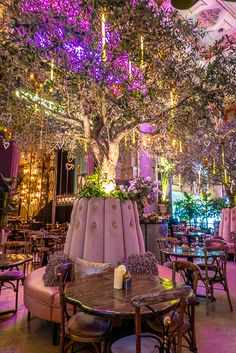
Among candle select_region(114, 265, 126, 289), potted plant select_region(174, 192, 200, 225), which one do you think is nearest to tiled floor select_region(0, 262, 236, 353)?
candle select_region(114, 265, 126, 289)

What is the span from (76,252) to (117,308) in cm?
193

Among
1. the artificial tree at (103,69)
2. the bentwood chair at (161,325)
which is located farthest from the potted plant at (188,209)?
the bentwood chair at (161,325)

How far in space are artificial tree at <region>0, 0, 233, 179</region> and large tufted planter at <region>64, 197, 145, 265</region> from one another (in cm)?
77

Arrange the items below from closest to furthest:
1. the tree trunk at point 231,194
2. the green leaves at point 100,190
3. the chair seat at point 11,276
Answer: the chair seat at point 11,276
the green leaves at point 100,190
the tree trunk at point 231,194

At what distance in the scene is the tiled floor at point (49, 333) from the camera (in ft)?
9.32

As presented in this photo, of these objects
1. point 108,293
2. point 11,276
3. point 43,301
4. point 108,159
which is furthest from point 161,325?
point 108,159

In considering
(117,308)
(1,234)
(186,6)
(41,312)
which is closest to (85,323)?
(117,308)

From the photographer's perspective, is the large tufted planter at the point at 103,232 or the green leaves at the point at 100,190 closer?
the large tufted planter at the point at 103,232

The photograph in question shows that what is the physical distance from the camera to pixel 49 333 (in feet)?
10.6

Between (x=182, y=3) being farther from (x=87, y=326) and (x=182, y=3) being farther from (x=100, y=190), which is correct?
(x=100, y=190)

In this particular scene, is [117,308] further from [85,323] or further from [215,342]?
[215,342]

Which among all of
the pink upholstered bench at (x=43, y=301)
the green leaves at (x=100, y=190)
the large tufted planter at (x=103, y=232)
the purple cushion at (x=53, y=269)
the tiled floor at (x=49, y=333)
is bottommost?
the tiled floor at (x=49, y=333)

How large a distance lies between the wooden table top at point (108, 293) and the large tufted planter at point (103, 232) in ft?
2.25

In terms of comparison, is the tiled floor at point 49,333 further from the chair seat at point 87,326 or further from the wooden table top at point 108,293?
the wooden table top at point 108,293
